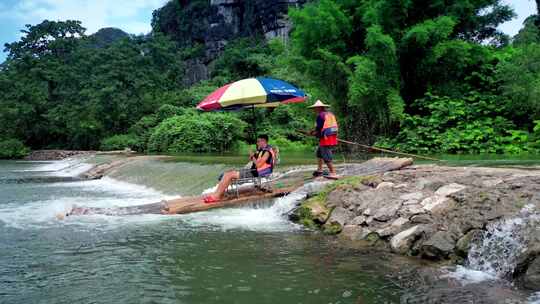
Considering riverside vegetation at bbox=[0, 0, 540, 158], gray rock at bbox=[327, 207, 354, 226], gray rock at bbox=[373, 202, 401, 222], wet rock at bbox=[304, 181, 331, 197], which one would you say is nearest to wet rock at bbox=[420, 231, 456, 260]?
gray rock at bbox=[373, 202, 401, 222]

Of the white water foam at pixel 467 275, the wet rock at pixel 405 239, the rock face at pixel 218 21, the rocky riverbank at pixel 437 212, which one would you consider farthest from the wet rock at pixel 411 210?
the rock face at pixel 218 21

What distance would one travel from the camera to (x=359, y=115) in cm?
2231

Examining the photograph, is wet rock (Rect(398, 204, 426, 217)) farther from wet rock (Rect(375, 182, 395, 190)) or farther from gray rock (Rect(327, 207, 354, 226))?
wet rock (Rect(375, 182, 395, 190))

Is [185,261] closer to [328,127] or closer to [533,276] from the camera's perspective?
[533,276]

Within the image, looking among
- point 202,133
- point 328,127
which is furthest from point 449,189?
point 202,133

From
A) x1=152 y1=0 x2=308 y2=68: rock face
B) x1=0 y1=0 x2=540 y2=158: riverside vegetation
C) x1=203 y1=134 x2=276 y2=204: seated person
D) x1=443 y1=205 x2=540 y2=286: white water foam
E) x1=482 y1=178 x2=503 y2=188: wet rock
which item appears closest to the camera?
x1=443 y1=205 x2=540 y2=286: white water foam

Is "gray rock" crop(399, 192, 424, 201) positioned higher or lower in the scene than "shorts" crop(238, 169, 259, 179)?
lower

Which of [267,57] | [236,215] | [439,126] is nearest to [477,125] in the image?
[439,126]

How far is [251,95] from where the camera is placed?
8.96m

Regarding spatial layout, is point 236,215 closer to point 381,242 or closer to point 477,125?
point 381,242

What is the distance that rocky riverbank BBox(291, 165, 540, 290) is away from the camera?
5.59 metres

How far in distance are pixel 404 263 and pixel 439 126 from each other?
48.3ft

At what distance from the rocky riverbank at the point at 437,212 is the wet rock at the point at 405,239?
1cm

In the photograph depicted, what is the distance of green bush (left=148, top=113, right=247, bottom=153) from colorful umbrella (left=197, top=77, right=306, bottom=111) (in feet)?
72.0
